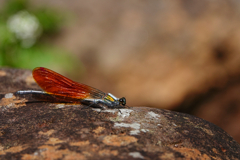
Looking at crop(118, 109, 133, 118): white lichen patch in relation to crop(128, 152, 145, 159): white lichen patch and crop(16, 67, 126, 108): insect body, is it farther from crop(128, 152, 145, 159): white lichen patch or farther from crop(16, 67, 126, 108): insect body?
crop(128, 152, 145, 159): white lichen patch

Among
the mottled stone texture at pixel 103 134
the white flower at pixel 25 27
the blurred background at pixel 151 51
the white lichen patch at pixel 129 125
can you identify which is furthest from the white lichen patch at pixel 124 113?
the white flower at pixel 25 27

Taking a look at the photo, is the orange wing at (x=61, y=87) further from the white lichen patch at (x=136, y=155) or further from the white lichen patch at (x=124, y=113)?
the white lichen patch at (x=136, y=155)

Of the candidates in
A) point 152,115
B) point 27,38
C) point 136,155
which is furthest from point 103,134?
point 27,38

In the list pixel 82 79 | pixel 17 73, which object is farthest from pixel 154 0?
pixel 17 73

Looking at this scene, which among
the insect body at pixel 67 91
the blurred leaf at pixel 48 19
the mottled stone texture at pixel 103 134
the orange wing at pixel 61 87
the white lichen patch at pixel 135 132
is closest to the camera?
the mottled stone texture at pixel 103 134

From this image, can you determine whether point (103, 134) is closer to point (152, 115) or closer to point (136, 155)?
point (136, 155)

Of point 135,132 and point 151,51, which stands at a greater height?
point 151,51

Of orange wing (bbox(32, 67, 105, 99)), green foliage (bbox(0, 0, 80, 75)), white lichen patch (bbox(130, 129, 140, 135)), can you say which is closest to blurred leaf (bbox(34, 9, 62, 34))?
green foliage (bbox(0, 0, 80, 75))

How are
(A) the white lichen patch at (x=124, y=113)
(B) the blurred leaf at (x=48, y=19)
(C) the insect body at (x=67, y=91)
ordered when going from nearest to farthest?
(A) the white lichen patch at (x=124, y=113)
(C) the insect body at (x=67, y=91)
(B) the blurred leaf at (x=48, y=19)
